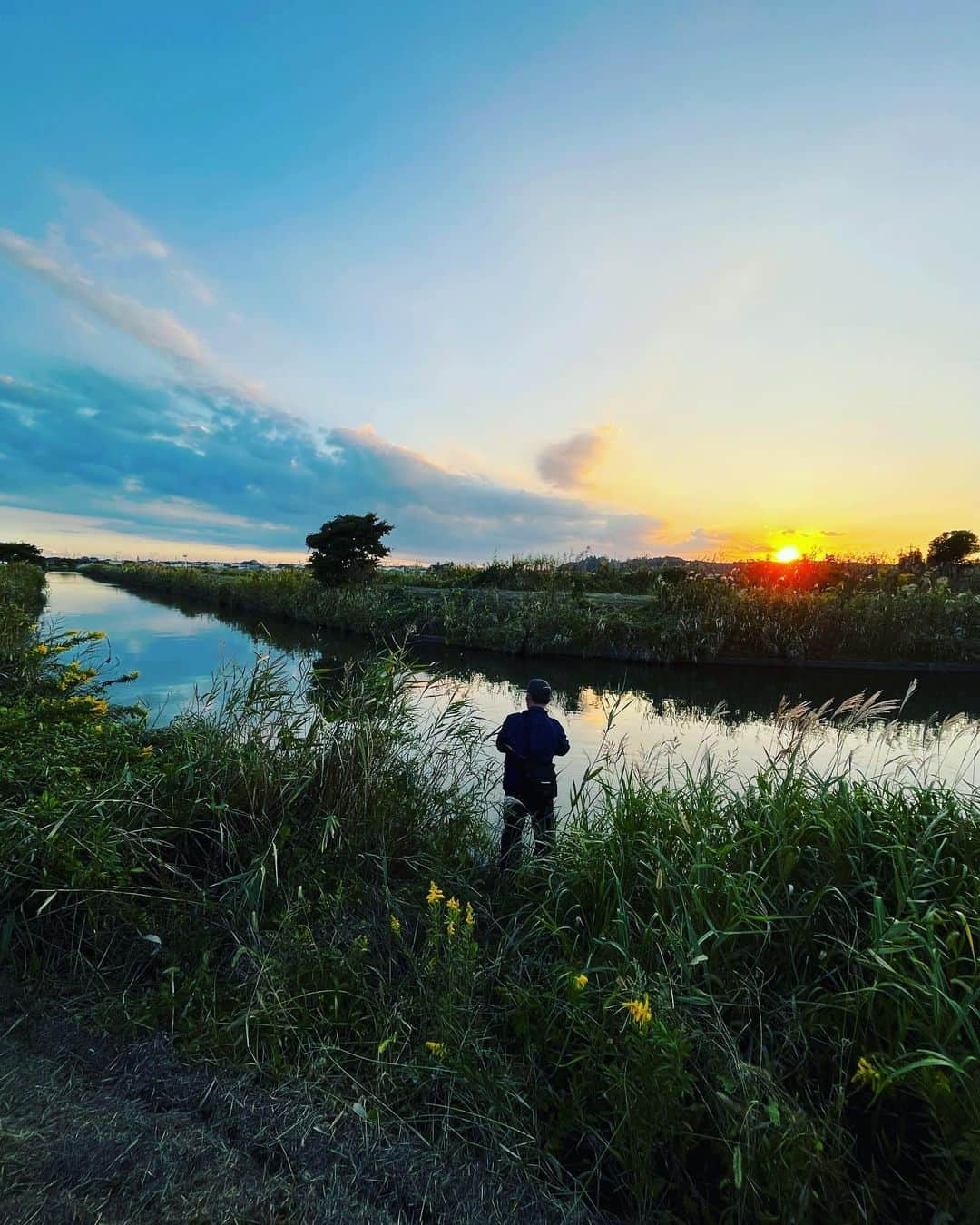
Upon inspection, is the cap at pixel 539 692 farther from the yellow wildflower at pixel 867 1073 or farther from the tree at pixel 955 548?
the tree at pixel 955 548

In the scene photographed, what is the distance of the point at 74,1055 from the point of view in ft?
8.21

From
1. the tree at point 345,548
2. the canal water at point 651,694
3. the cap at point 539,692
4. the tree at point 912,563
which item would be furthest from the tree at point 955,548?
the cap at point 539,692

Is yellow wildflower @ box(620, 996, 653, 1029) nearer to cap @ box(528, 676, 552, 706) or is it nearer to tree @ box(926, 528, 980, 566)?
cap @ box(528, 676, 552, 706)

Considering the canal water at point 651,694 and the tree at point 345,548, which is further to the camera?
the tree at point 345,548

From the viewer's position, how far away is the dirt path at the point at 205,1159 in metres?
1.87

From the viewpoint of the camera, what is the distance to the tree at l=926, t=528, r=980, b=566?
34.3 meters

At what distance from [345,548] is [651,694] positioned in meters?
19.7

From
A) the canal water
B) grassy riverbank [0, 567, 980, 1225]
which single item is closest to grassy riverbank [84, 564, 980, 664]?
the canal water

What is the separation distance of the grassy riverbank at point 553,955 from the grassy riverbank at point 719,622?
448 inches

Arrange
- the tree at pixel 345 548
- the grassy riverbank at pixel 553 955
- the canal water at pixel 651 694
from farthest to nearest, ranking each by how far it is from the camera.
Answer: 1. the tree at pixel 345 548
2. the canal water at pixel 651 694
3. the grassy riverbank at pixel 553 955

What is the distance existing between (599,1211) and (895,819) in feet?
8.90

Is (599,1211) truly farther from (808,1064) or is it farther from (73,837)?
(73,837)

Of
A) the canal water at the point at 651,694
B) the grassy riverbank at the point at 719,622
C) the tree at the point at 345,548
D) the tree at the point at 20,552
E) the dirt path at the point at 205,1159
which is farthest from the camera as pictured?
the tree at the point at 20,552

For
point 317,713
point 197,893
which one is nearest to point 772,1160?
point 197,893
